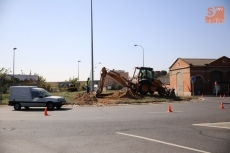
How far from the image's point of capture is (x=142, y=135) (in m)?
9.49

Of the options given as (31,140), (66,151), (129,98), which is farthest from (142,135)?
(129,98)

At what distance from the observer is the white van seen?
20.7 metres

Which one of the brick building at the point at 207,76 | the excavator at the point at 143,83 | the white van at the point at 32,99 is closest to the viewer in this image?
the white van at the point at 32,99

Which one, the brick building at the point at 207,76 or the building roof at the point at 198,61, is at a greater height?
the building roof at the point at 198,61

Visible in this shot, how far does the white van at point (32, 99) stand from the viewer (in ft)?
68.0

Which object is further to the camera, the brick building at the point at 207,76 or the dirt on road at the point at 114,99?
the brick building at the point at 207,76

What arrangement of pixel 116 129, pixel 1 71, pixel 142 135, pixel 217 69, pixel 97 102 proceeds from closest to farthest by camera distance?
pixel 142 135
pixel 116 129
pixel 97 102
pixel 217 69
pixel 1 71

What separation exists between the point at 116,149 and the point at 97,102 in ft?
60.5

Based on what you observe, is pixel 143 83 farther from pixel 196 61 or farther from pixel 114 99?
pixel 196 61

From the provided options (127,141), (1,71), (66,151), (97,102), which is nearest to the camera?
(66,151)

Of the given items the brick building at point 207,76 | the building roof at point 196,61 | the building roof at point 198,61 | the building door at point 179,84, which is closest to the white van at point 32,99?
the brick building at point 207,76

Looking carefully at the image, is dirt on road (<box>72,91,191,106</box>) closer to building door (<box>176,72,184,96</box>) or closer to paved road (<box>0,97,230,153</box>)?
paved road (<box>0,97,230,153</box>)

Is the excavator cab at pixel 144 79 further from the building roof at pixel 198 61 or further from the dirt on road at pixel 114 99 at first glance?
the building roof at pixel 198 61

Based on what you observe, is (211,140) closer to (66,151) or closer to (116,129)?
(116,129)
